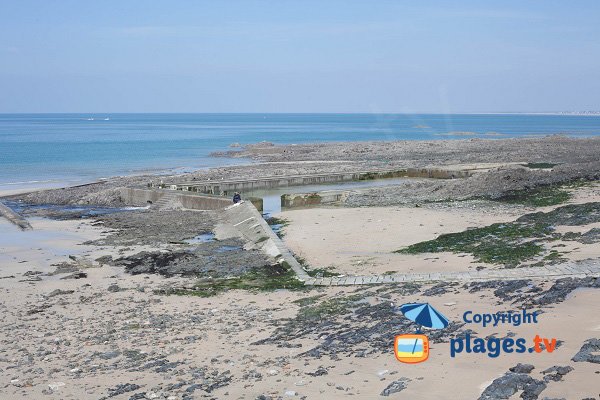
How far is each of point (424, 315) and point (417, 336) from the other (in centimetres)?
93

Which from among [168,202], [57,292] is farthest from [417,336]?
[168,202]

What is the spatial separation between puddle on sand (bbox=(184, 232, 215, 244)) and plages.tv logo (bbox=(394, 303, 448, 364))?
40.7ft

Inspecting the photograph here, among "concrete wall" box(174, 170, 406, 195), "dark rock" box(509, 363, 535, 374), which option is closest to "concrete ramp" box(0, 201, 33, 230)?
"concrete wall" box(174, 170, 406, 195)

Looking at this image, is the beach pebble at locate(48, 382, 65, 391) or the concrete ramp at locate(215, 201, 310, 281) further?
the concrete ramp at locate(215, 201, 310, 281)

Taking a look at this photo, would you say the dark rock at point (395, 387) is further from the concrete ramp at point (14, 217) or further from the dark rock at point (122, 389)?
the concrete ramp at point (14, 217)

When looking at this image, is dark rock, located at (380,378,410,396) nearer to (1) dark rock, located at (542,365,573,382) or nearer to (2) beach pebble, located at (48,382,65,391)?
(1) dark rock, located at (542,365,573,382)

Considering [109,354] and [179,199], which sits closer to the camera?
[109,354]

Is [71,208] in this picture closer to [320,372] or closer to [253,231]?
[253,231]

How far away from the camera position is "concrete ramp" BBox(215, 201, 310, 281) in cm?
1854

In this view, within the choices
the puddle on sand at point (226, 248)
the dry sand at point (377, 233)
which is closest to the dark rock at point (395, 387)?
the dry sand at point (377, 233)

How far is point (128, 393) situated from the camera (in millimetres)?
9656

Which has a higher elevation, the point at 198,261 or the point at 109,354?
the point at 109,354

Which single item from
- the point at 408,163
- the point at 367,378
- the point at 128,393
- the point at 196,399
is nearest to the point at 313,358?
the point at 367,378

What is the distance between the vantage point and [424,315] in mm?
11516
